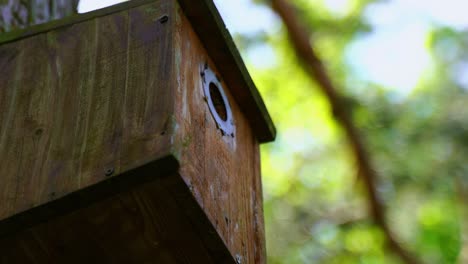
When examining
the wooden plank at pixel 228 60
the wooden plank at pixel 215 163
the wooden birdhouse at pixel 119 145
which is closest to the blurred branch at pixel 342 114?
the wooden plank at pixel 228 60

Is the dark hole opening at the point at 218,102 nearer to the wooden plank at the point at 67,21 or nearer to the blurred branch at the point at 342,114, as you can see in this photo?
the wooden plank at the point at 67,21

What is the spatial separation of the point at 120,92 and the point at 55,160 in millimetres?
182

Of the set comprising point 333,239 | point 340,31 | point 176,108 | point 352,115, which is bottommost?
point 333,239

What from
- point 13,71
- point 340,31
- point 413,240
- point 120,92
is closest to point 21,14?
point 13,71

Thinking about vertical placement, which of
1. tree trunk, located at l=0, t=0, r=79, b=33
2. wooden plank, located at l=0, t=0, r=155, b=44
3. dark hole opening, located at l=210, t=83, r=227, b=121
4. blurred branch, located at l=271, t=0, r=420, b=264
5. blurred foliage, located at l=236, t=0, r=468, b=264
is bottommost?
blurred foliage, located at l=236, t=0, r=468, b=264

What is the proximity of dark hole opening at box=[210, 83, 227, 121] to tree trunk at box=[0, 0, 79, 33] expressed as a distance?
812 millimetres

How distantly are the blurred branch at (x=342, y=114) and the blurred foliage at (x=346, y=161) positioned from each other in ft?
1.00

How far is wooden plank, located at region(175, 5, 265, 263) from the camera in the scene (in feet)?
5.27

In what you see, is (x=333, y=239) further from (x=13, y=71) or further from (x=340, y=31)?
(x=13, y=71)

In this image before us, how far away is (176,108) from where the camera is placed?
1565 mm

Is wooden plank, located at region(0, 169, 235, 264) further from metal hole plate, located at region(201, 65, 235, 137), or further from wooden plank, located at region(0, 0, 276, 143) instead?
wooden plank, located at region(0, 0, 276, 143)

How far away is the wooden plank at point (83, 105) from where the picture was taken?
1.52 metres

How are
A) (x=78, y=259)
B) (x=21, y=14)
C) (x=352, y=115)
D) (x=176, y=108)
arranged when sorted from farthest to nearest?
(x=352, y=115) < (x=21, y=14) < (x=78, y=259) < (x=176, y=108)

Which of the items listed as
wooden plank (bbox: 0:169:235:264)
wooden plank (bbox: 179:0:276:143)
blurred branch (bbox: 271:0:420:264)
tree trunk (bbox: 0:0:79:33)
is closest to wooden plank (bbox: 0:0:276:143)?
wooden plank (bbox: 179:0:276:143)
